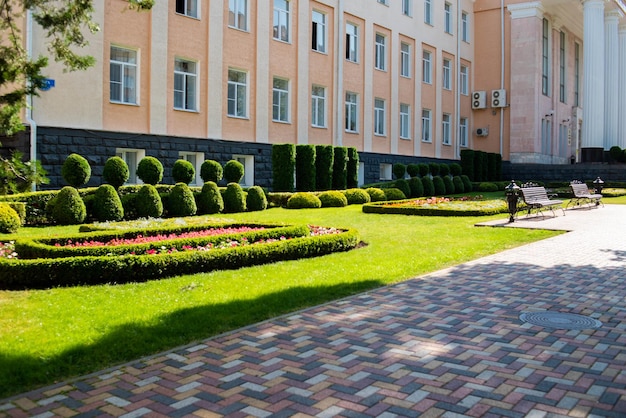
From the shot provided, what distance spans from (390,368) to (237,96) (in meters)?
19.9

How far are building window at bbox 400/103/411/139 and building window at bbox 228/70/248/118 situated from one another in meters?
12.4

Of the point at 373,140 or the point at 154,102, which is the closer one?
the point at 154,102

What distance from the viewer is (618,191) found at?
1081 inches

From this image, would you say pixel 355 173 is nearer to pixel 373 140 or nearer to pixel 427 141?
pixel 373 140

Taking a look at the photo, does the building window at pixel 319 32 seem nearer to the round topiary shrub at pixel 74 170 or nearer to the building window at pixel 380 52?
the building window at pixel 380 52

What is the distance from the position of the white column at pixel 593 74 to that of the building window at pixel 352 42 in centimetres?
1586

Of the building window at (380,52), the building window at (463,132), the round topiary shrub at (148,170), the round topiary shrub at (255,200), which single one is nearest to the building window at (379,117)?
the building window at (380,52)

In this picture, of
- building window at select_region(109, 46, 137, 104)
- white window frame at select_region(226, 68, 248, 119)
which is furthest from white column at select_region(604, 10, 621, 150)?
building window at select_region(109, 46, 137, 104)

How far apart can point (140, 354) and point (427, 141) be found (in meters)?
31.8

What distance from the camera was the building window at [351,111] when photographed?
29112mm

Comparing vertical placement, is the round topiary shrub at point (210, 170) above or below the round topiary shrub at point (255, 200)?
above

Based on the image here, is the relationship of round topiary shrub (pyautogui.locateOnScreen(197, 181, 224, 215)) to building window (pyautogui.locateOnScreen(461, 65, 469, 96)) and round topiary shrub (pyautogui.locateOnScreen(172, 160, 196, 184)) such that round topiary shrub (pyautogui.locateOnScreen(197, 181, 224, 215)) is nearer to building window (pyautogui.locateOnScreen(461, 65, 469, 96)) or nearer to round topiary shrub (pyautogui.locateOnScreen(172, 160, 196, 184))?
round topiary shrub (pyautogui.locateOnScreen(172, 160, 196, 184))

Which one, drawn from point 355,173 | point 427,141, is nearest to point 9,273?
point 355,173

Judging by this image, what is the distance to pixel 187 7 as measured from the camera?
21188mm
